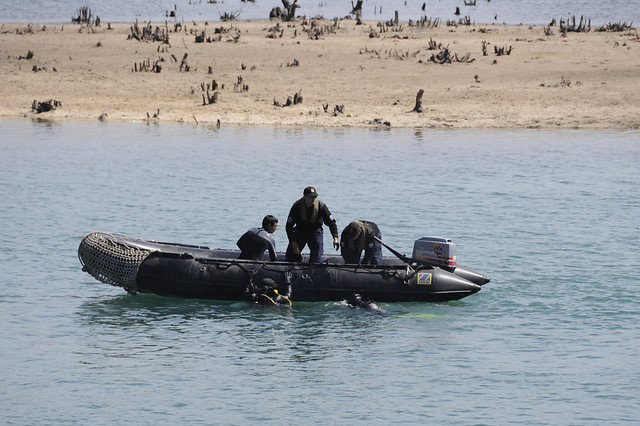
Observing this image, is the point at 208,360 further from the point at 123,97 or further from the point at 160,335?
the point at 123,97

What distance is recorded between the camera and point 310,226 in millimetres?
16156

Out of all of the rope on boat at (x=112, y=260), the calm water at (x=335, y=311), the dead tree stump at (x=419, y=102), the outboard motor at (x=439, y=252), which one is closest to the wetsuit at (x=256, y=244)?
the calm water at (x=335, y=311)

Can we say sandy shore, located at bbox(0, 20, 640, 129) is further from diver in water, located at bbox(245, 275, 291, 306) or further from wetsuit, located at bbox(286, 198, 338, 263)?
diver in water, located at bbox(245, 275, 291, 306)

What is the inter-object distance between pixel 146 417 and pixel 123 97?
2708 cm

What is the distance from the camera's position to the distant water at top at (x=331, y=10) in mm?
61031

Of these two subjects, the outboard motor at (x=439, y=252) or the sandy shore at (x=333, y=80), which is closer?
the outboard motor at (x=439, y=252)

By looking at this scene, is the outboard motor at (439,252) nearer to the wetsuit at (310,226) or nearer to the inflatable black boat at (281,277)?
the inflatable black boat at (281,277)

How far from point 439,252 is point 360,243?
129cm

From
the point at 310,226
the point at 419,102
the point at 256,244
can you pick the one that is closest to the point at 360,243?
the point at 310,226

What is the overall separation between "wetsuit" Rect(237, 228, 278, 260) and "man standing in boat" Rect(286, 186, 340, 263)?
32cm

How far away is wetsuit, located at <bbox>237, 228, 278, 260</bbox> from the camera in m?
16.1

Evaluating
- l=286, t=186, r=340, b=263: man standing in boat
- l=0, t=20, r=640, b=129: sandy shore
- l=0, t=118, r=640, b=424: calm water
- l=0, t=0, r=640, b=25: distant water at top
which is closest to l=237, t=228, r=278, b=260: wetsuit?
l=286, t=186, r=340, b=263: man standing in boat

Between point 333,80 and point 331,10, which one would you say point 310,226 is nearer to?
point 333,80

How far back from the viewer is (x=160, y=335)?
1461 cm
